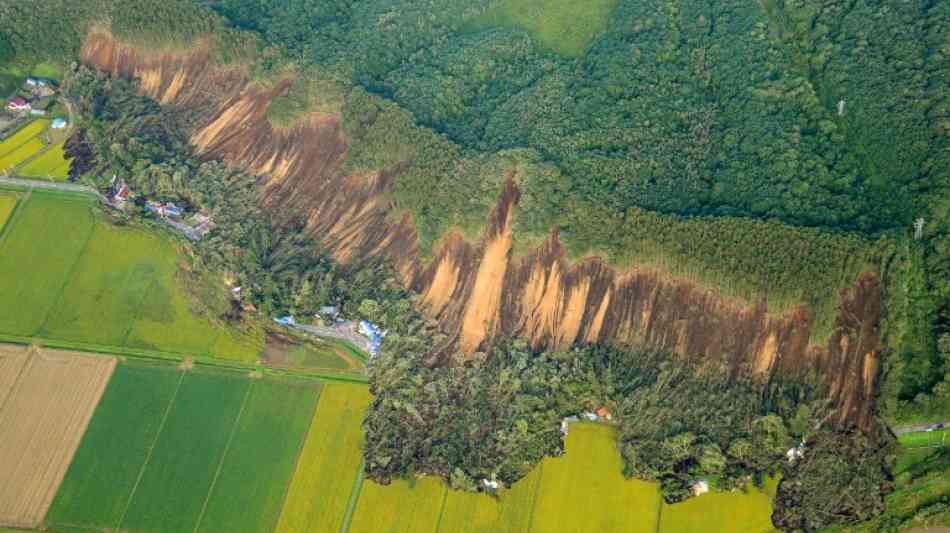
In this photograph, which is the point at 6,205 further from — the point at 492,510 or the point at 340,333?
the point at 492,510

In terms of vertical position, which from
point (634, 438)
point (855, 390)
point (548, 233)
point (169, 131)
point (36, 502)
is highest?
point (169, 131)

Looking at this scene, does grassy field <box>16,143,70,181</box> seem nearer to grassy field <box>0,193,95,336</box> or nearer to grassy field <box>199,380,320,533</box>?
grassy field <box>0,193,95,336</box>

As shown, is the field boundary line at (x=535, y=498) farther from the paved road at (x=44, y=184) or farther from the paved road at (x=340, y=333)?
the paved road at (x=44, y=184)

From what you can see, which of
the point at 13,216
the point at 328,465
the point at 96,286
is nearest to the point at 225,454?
the point at 328,465

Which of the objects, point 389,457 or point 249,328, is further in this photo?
point 249,328

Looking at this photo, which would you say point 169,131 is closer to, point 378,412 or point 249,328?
point 249,328

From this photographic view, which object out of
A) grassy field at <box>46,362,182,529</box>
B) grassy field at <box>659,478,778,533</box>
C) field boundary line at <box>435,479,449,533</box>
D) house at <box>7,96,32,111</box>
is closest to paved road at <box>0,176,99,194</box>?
house at <box>7,96,32,111</box>

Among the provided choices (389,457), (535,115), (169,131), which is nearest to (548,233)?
(535,115)
